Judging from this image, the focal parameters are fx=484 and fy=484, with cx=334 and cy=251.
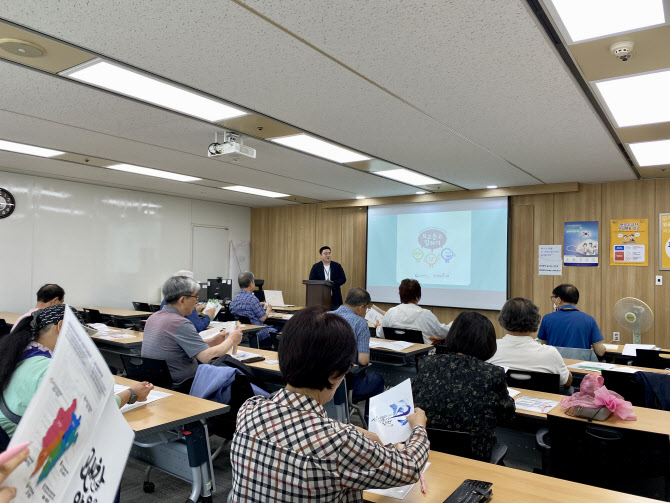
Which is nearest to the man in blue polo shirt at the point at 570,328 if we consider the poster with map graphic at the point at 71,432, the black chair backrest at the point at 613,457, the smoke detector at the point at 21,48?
the black chair backrest at the point at 613,457

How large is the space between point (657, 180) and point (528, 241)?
181cm

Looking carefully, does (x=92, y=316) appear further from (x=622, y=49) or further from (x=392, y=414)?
(x=622, y=49)

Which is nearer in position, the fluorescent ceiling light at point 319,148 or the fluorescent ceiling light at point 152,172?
the fluorescent ceiling light at point 319,148

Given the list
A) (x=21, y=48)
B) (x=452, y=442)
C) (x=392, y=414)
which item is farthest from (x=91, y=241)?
(x=392, y=414)

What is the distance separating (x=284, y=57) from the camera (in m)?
2.92

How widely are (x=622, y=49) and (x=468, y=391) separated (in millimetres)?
2125

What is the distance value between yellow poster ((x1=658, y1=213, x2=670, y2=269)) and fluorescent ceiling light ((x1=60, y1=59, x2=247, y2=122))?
560cm

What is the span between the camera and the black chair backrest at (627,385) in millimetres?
2994

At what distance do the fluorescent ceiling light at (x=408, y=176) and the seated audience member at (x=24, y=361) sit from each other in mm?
4930

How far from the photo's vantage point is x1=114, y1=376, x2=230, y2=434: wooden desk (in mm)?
2127

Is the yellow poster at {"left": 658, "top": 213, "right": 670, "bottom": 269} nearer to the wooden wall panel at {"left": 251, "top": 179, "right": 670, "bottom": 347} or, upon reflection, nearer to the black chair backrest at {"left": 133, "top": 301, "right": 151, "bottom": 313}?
the wooden wall panel at {"left": 251, "top": 179, "right": 670, "bottom": 347}

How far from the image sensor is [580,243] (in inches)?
272

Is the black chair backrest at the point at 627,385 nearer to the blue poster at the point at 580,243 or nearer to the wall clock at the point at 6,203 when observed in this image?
the blue poster at the point at 580,243

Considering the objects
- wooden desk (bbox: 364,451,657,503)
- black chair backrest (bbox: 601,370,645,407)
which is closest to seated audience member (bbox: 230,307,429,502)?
wooden desk (bbox: 364,451,657,503)
